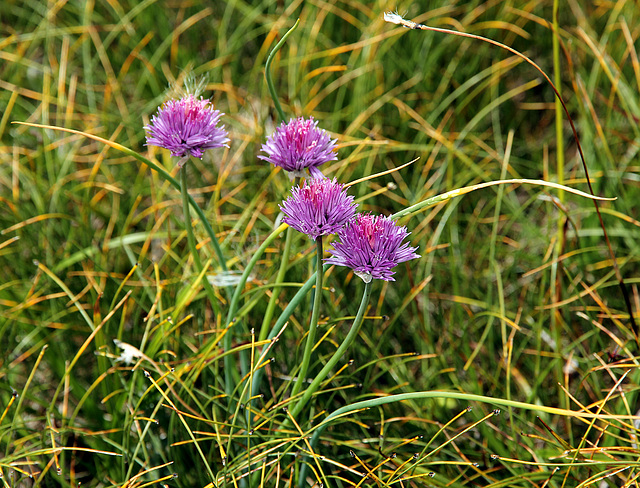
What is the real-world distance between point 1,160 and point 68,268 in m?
0.64

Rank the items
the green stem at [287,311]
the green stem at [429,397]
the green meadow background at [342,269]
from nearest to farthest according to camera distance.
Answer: the green stem at [429,397], the green stem at [287,311], the green meadow background at [342,269]

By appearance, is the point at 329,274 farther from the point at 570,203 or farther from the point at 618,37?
the point at 618,37

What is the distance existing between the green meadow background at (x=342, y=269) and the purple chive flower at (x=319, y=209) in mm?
408

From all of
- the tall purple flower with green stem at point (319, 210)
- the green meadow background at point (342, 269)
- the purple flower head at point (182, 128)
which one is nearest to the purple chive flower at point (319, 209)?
the tall purple flower with green stem at point (319, 210)

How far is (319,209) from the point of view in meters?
0.99

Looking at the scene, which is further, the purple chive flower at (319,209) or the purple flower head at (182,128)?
the purple flower head at (182,128)

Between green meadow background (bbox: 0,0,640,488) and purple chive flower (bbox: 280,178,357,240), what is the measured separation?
1.34 feet

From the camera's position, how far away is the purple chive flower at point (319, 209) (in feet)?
3.24

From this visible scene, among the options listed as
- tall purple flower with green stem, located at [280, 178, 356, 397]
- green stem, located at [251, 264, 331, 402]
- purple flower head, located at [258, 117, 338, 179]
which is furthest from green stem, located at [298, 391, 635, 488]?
purple flower head, located at [258, 117, 338, 179]

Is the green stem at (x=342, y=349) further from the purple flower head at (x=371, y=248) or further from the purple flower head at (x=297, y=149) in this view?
the purple flower head at (x=297, y=149)

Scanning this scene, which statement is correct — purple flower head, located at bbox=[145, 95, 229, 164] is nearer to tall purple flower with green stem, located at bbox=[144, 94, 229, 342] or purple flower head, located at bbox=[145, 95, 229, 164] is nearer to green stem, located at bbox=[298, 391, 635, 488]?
tall purple flower with green stem, located at bbox=[144, 94, 229, 342]

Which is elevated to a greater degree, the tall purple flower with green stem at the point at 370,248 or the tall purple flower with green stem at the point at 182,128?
the tall purple flower with green stem at the point at 182,128

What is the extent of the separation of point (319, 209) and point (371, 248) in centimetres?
12

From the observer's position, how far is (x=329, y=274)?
1.78 m
